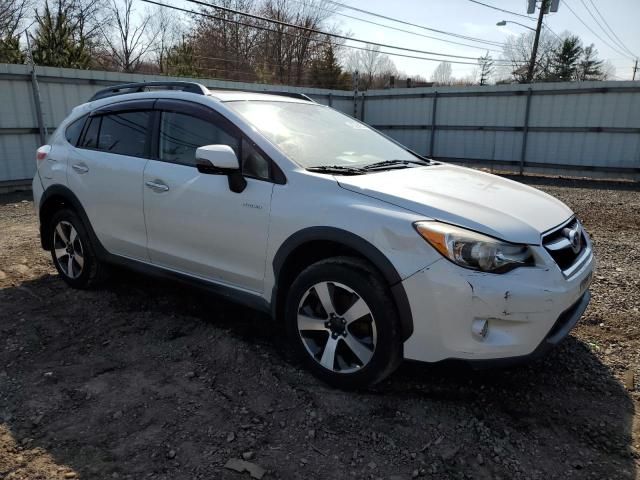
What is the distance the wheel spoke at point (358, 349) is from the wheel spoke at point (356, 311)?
10 centimetres

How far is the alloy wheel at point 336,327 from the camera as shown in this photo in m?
2.68

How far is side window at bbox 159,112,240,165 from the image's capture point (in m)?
3.30

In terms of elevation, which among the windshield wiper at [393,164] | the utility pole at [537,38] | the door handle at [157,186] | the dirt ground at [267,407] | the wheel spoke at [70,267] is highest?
the utility pole at [537,38]

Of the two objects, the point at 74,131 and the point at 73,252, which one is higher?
the point at 74,131

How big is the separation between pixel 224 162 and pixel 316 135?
805 millimetres

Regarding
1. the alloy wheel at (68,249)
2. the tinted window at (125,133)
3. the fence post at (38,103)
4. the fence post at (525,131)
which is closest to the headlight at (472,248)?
the tinted window at (125,133)

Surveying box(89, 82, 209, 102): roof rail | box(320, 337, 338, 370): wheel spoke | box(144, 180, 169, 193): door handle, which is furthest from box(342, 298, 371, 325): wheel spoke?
box(89, 82, 209, 102): roof rail

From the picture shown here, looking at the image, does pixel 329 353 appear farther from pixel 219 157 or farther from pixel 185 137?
pixel 185 137

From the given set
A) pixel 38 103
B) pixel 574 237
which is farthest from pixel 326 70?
pixel 574 237

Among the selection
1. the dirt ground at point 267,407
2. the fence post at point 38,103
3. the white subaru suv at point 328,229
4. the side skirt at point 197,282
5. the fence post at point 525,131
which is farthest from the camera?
the fence post at point 525,131

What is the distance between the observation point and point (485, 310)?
7.69 ft

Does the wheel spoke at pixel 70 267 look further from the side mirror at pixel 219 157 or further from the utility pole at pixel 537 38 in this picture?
the utility pole at pixel 537 38

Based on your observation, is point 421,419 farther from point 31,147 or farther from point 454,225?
point 31,147

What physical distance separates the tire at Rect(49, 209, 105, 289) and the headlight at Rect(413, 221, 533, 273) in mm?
3094
